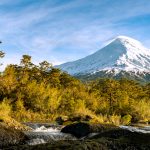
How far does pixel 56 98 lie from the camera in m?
91.6

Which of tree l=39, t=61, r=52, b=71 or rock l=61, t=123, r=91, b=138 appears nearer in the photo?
rock l=61, t=123, r=91, b=138

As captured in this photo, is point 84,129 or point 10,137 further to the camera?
point 84,129

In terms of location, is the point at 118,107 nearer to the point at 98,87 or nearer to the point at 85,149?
the point at 98,87

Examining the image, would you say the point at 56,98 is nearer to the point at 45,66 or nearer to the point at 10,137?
the point at 45,66

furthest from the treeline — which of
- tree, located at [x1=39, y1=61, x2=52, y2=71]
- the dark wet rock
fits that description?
the dark wet rock

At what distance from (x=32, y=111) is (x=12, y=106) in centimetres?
467

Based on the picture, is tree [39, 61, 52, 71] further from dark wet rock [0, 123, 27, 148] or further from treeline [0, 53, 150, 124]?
dark wet rock [0, 123, 27, 148]

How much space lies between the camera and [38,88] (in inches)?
3573

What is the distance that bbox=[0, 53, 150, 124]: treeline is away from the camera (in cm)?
8375

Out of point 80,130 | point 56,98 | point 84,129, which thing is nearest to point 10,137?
point 80,130

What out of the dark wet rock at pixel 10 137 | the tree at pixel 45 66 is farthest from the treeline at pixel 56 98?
the dark wet rock at pixel 10 137

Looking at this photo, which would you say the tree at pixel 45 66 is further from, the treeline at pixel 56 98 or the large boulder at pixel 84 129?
the large boulder at pixel 84 129

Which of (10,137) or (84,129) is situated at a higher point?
(10,137)

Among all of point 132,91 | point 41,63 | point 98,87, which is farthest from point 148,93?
point 41,63
